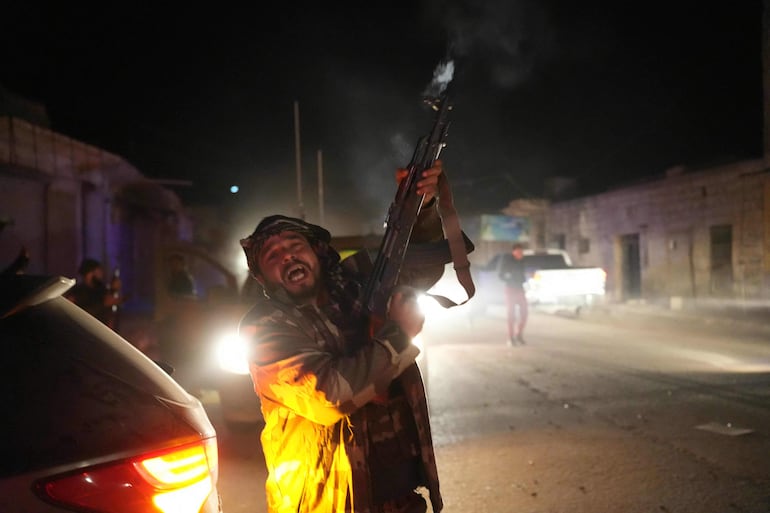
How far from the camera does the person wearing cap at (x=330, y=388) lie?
69.2 inches

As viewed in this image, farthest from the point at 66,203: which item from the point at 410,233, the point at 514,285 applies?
the point at 410,233

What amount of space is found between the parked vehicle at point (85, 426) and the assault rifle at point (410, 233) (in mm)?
707

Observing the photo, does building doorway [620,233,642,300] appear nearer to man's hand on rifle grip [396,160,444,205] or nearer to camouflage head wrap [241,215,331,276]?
man's hand on rifle grip [396,160,444,205]

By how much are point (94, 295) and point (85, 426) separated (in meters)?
5.76

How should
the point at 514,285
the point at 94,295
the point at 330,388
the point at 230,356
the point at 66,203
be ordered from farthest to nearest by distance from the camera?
the point at 66,203 → the point at 514,285 → the point at 94,295 → the point at 230,356 → the point at 330,388

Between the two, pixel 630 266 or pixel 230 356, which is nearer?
pixel 230 356

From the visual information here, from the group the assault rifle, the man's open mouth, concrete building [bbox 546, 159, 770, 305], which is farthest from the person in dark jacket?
the man's open mouth

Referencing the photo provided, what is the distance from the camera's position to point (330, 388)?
172cm

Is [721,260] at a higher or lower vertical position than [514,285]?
higher

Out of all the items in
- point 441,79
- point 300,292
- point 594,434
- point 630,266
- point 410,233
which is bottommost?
point 594,434

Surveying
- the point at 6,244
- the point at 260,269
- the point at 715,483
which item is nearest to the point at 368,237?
the point at 715,483

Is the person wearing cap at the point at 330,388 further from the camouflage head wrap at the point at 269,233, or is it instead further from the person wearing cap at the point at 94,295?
the person wearing cap at the point at 94,295

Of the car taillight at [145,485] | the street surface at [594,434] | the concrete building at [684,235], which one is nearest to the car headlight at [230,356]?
the street surface at [594,434]

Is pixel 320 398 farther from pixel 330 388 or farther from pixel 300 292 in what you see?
pixel 300 292
